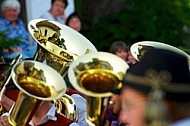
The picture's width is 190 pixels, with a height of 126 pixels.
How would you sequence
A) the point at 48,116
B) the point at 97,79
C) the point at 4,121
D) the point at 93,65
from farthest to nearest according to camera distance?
1. the point at 4,121
2. the point at 48,116
3. the point at 93,65
4. the point at 97,79

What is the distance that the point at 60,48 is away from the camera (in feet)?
15.9

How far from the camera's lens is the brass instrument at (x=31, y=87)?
3.81m

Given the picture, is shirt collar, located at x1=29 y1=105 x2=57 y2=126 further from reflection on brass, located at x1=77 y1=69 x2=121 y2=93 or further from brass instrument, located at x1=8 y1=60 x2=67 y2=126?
reflection on brass, located at x1=77 y1=69 x2=121 y2=93

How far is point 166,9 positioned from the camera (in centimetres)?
975

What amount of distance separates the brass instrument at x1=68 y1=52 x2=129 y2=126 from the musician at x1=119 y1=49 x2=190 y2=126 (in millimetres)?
1037

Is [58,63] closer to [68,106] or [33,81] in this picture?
[68,106]

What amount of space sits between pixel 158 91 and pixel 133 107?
11cm

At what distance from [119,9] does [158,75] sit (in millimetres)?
7495

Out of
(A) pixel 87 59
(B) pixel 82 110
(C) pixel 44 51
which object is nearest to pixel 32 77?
(A) pixel 87 59

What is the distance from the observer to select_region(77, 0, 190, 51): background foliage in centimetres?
933

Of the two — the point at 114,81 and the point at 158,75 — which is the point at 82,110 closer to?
the point at 114,81

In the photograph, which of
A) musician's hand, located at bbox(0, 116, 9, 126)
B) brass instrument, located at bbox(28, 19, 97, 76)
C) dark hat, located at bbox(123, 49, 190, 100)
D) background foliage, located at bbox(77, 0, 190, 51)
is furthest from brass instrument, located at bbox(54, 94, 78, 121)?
background foliage, located at bbox(77, 0, 190, 51)

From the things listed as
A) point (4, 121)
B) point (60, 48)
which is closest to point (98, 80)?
point (4, 121)

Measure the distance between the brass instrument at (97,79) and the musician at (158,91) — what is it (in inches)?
40.8
